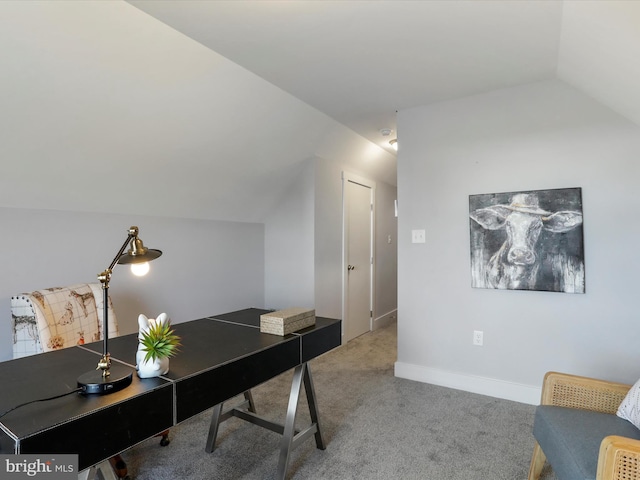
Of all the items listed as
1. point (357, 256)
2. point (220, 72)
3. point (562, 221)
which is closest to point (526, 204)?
point (562, 221)

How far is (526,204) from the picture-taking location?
106 inches

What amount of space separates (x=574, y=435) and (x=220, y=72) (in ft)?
8.63

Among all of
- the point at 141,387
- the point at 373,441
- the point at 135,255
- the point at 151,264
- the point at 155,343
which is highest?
the point at 135,255

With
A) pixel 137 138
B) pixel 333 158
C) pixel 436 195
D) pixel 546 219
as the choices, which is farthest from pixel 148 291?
pixel 546 219

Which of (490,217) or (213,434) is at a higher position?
(490,217)

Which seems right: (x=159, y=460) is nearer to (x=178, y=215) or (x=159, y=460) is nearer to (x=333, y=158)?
(x=178, y=215)

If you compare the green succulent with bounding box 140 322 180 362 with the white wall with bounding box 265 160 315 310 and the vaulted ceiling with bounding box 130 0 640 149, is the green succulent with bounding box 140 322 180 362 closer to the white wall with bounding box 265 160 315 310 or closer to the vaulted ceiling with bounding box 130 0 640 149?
the vaulted ceiling with bounding box 130 0 640 149

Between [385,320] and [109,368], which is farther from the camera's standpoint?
[385,320]

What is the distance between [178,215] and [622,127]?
342 cm

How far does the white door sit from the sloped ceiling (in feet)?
4.69

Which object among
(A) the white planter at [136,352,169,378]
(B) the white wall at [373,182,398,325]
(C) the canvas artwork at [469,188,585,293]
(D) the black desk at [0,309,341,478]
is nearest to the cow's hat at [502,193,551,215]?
(C) the canvas artwork at [469,188,585,293]

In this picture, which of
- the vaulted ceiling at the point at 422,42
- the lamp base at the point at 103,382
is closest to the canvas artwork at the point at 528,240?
the vaulted ceiling at the point at 422,42

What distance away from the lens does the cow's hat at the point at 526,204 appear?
104 inches

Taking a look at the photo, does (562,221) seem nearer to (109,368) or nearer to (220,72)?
(220,72)
